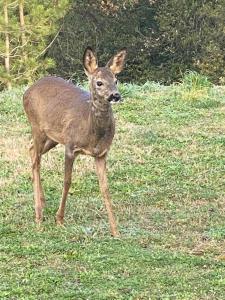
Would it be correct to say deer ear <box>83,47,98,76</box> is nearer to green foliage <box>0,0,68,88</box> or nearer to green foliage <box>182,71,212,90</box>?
green foliage <box>182,71,212,90</box>

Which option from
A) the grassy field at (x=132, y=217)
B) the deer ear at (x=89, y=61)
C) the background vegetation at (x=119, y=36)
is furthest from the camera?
the background vegetation at (x=119, y=36)

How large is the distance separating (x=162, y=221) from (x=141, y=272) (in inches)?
63.2

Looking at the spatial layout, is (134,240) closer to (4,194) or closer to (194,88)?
(4,194)

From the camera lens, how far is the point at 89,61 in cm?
724

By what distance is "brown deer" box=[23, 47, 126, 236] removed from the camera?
7215 millimetres

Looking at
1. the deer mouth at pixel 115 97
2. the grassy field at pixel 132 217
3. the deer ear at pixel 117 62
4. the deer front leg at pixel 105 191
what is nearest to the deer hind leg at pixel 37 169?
the grassy field at pixel 132 217

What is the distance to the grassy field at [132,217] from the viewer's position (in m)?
5.98

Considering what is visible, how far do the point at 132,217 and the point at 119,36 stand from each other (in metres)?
23.3

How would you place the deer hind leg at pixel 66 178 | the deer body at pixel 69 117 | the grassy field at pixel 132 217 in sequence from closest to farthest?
1. the grassy field at pixel 132 217
2. the deer body at pixel 69 117
3. the deer hind leg at pixel 66 178

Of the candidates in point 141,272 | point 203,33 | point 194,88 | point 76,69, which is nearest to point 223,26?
point 203,33

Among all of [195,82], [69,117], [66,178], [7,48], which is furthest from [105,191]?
[7,48]

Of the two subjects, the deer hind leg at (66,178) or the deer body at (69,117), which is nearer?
the deer body at (69,117)

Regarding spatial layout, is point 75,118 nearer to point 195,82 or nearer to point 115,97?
point 115,97

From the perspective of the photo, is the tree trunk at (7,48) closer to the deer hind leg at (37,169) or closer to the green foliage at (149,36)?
the green foliage at (149,36)
